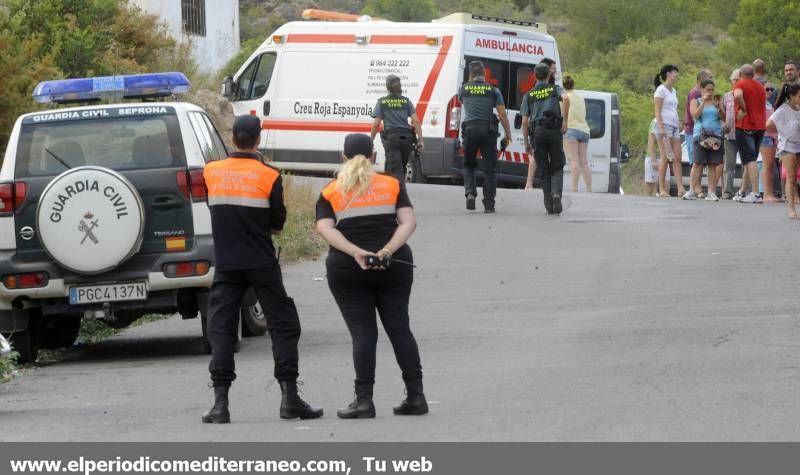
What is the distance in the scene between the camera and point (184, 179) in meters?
12.3

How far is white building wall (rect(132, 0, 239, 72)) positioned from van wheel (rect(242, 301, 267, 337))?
23751mm

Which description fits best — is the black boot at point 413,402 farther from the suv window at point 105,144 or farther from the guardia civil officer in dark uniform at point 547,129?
the guardia civil officer in dark uniform at point 547,129

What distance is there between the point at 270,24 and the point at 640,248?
53.5 meters

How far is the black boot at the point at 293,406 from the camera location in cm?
950

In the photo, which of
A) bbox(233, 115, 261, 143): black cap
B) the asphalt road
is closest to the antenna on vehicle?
the asphalt road

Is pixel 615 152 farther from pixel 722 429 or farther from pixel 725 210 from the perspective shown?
pixel 722 429

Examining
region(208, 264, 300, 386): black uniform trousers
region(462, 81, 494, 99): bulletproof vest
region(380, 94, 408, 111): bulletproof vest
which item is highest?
region(462, 81, 494, 99): bulletproof vest

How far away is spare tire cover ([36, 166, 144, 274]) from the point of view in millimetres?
11898

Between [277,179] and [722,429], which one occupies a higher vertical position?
[277,179]

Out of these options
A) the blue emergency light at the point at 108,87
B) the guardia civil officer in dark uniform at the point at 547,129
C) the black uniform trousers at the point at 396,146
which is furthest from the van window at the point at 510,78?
the blue emergency light at the point at 108,87

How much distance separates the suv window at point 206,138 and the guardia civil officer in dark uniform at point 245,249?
9.46 feet

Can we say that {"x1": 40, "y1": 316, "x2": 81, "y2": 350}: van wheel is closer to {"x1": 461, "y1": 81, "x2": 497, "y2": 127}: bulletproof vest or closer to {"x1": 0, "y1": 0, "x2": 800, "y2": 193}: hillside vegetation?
{"x1": 0, "y1": 0, "x2": 800, "y2": 193}: hillside vegetation
